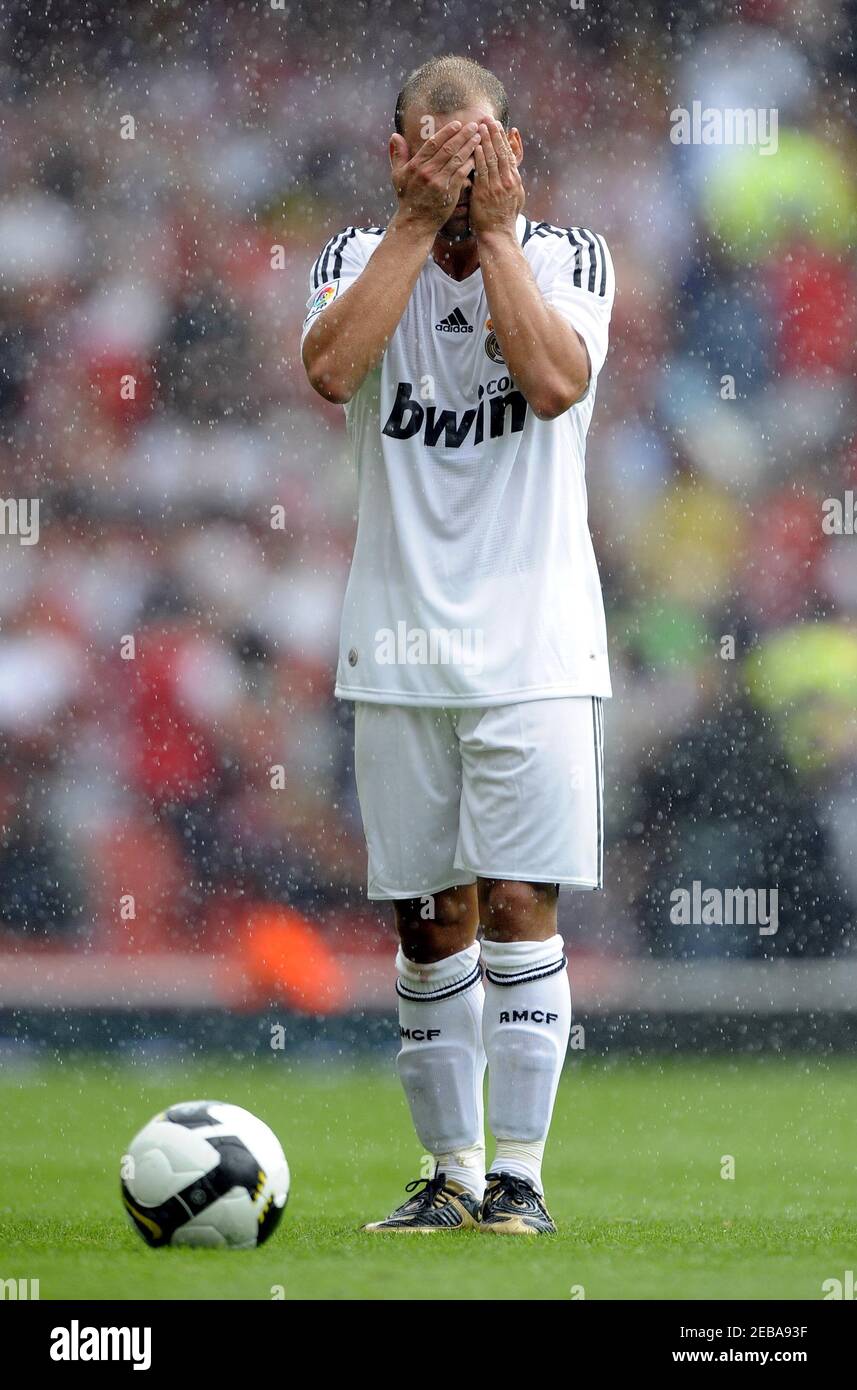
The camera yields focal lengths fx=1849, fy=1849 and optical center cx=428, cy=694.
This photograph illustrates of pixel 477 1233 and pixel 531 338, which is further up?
pixel 531 338

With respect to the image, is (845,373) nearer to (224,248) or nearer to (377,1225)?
(224,248)

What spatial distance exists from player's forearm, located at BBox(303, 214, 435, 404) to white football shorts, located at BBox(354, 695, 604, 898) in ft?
1.54

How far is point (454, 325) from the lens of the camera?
2.61 meters

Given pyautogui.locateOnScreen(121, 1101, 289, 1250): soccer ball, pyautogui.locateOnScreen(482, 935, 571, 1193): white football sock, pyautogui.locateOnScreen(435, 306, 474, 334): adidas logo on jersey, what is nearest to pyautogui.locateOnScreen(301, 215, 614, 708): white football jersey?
pyautogui.locateOnScreen(435, 306, 474, 334): adidas logo on jersey

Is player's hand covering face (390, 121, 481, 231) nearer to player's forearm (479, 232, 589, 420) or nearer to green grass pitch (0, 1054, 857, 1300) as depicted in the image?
player's forearm (479, 232, 589, 420)

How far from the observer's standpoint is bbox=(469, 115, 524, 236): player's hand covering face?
2.49 meters

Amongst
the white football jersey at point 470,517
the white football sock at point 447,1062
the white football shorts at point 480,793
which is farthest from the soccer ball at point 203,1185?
the white football jersey at point 470,517

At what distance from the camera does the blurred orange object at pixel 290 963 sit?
5.18m

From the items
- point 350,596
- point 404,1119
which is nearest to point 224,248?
point 404,1119

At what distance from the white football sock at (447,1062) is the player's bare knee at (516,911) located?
0.15m

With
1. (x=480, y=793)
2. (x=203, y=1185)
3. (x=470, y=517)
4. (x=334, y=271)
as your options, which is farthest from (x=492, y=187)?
(x=203, y=1185)

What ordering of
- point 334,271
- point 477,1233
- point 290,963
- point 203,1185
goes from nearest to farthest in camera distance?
point 203,1185 → point 477,1233 → point 334,271 → point 290,963

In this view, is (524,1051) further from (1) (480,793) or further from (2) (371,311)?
(2) (371,311)

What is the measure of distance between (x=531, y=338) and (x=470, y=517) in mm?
265
